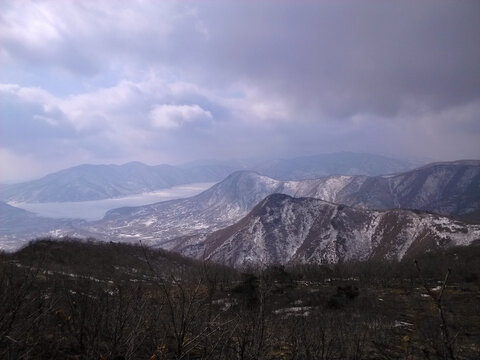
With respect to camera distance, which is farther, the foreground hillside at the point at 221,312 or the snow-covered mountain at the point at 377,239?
the snow-covered mountain at the point at 377,239

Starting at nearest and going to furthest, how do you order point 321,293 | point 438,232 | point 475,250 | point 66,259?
point 321,293
point 66,259
point 475,250
point 438,232

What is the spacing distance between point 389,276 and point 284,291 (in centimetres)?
5342

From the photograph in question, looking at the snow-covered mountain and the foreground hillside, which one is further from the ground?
the foreground hillside

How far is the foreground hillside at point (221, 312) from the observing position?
201 inches

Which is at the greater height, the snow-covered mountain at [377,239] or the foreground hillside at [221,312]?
the foreground hillside at [221,312]

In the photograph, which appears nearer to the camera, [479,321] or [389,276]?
[479,321]

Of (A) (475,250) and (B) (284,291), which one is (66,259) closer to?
(B) (284,291)

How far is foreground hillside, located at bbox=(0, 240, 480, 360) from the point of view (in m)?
5.11

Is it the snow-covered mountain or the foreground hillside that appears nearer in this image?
the foreground hillside

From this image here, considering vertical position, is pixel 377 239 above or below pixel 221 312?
below

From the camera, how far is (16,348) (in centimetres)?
487

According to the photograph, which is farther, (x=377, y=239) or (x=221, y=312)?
(x=377, y=239)

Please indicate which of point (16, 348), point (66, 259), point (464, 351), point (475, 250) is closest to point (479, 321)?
point (464, 351)

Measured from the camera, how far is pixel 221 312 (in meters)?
12.9
